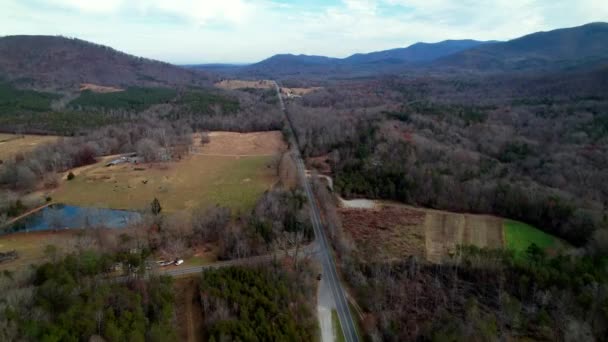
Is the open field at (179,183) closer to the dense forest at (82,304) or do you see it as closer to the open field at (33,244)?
the open field at (33,244)

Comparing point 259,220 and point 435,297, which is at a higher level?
point 259,220

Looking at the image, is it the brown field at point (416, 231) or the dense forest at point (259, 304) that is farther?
the brown field at point (416, 231)

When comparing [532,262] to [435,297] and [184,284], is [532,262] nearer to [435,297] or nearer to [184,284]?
[435,297]

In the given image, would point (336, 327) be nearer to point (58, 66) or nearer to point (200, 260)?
point (200, 260)

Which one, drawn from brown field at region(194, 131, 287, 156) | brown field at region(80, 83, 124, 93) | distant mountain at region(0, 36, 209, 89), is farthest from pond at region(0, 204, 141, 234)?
distant mountain at region(0, 36, 209, 89)

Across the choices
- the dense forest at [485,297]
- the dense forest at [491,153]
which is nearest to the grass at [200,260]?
the dense forest at [485,297]

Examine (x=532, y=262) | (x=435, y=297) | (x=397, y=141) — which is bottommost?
(x=435, y=297)

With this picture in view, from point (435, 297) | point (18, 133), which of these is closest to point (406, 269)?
point (435, 297)
